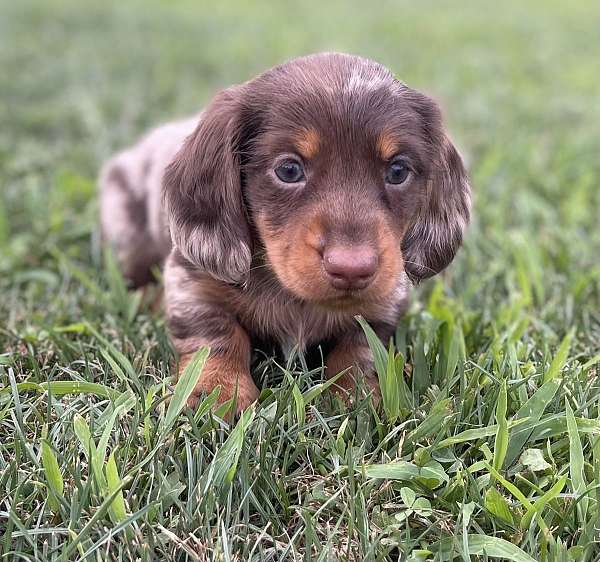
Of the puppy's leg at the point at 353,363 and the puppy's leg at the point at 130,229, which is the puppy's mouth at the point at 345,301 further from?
the puppy's leg at the point at 130,229

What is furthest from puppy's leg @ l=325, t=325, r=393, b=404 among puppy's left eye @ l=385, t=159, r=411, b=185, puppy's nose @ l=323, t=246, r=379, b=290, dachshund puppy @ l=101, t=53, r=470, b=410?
puppy's left eye @ l=385, t=159, r=411, b=185

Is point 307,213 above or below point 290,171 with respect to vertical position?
below

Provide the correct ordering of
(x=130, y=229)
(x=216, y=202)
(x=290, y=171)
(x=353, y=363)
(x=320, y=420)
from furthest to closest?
1. (x=130, y=229)
2. (x=353, y=363)
3. (x=216, y=202)
4. (x=290, y=171)
5. (x=320, y=420)

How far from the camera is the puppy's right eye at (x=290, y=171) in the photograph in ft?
7.66

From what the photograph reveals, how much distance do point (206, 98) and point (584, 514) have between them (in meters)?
5.33

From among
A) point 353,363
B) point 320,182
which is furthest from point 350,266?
point 353,363

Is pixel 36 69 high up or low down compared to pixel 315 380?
up

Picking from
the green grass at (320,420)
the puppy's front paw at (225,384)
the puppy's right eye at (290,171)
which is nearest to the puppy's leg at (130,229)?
the green grass at (320,420)

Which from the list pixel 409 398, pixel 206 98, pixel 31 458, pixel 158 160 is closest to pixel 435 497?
pixel 409 398

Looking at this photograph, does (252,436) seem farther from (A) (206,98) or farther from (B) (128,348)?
(A) (206,98)

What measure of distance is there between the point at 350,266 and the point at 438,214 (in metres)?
0.67

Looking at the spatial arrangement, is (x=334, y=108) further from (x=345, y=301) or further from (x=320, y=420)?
(x=320, y=420)

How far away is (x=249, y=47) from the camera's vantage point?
8.48 metres

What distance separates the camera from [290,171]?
2.35 m
